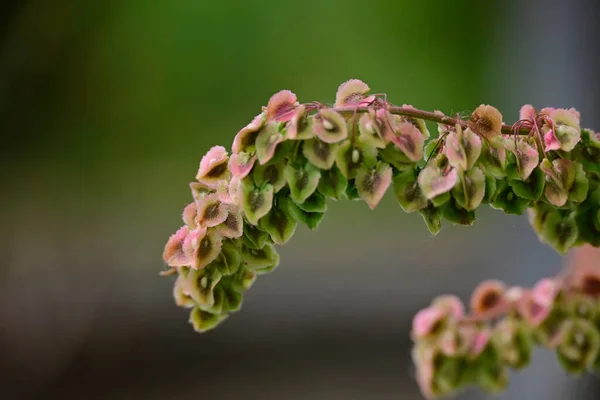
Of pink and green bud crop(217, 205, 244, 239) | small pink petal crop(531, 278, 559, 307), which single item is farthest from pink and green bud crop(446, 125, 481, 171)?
small pink petal crop(531, 278, 559, 307)

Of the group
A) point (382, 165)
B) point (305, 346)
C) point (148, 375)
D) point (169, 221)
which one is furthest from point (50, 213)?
point (382, 165)

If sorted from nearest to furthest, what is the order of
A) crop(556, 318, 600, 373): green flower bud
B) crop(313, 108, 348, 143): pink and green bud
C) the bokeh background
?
crop(313, 108, 348, 143): pink and green bud
crop(556, 318, 600, 373): green flower bud
the bokeh background

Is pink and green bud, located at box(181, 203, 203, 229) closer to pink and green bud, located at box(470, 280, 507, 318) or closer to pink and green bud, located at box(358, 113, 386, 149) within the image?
pink and green bud, located at box(358, 113, 386, 149)

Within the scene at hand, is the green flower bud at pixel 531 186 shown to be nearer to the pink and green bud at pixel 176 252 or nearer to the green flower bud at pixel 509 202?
the green flower bud at pixel 509 202

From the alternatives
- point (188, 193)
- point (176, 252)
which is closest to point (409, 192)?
point (176, 252)

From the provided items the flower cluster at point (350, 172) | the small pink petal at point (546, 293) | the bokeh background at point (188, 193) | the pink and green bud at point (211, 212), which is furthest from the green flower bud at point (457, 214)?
the bokeh background at point (188, 193)
